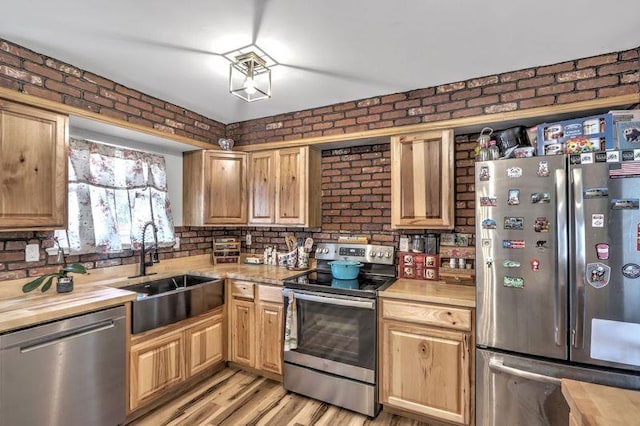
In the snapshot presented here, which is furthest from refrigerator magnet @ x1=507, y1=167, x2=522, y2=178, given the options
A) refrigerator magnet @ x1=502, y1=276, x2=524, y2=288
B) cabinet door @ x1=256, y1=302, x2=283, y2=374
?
cabinet door @ x1=256, y1=302, x2=283, y2=374

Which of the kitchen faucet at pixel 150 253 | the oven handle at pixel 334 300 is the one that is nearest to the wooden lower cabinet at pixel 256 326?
the oven handle at pixel 334 300

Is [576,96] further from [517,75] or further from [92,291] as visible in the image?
[92,291]

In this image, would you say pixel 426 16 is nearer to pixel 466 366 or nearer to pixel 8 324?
pixel 466 366

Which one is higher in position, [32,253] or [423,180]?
[423,180]

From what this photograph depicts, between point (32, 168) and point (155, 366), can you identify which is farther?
point (155, 366)

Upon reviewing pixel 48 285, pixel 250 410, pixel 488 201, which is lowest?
pixel 250 410

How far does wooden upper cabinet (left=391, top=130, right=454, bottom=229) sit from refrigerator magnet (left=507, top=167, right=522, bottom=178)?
0.54m

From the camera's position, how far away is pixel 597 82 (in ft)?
6.64

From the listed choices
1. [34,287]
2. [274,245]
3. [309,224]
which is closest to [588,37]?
[309,224]

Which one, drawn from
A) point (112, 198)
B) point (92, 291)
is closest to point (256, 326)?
point (92, 291)

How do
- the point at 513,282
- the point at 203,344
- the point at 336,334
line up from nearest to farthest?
1. the point at 513,282
2. the point at 336,334
3. the point at 203,344

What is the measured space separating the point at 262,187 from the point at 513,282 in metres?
2.30

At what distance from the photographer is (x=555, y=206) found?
69.6 inches

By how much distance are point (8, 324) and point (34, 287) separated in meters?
0.44
